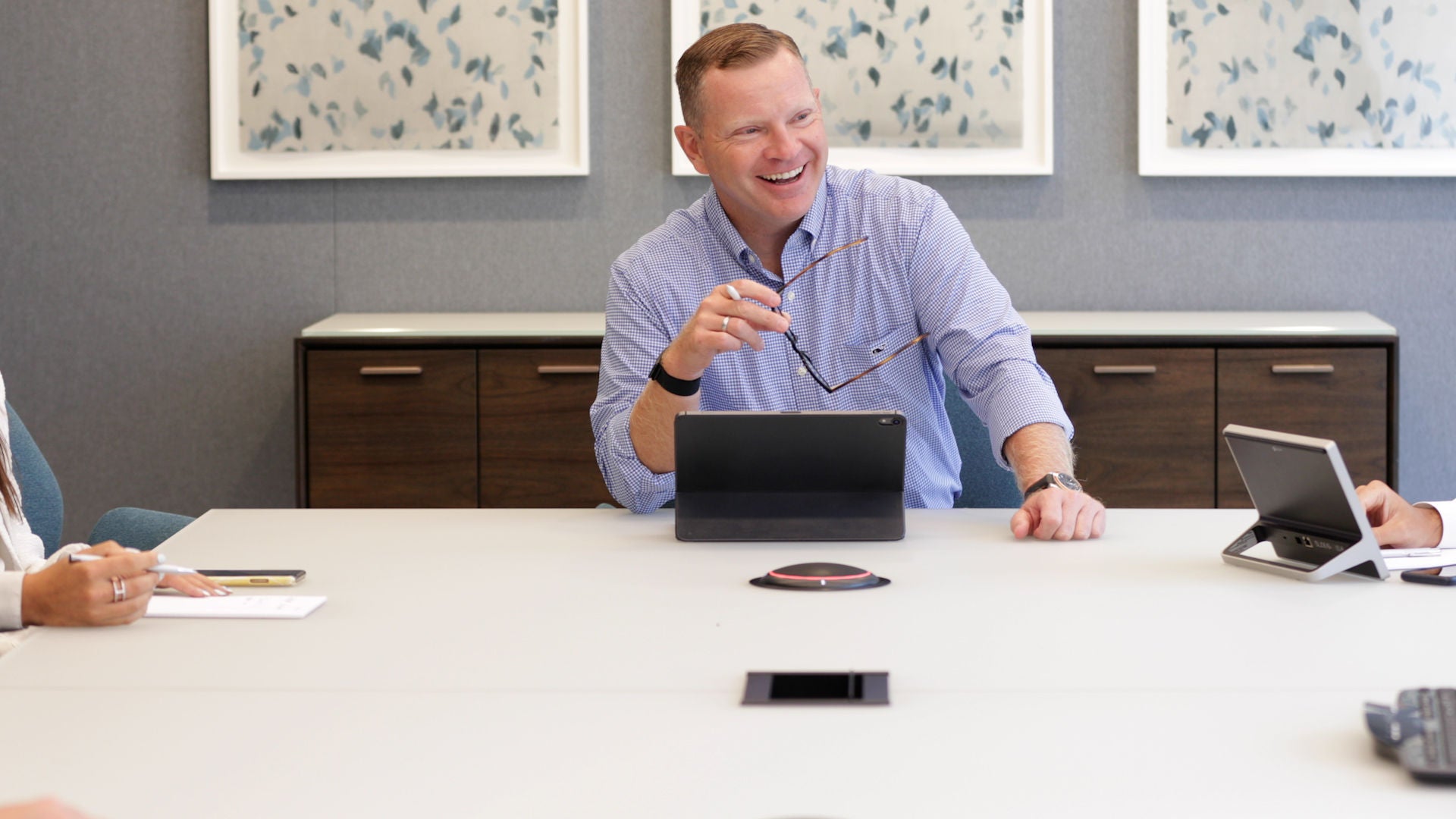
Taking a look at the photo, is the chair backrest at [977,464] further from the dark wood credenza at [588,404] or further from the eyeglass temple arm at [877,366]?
the dark wood credenza at [588,404]

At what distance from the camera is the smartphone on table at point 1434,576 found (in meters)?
1.51

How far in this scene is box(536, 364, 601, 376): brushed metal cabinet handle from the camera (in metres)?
3.40

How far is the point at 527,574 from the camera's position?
1.63 meters

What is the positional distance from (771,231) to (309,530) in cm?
94

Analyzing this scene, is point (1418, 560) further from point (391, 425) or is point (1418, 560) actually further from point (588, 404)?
point (391, 425)

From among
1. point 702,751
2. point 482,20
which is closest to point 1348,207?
point 482,20

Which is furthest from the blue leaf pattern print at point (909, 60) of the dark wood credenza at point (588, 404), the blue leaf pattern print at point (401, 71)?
the dark wood credenza at point (588, 404)

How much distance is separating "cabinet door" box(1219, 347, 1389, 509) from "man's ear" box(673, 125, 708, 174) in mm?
1587

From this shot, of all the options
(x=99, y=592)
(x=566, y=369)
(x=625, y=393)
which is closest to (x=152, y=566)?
(x=99, y=592)

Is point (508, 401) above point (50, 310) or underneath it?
underneath

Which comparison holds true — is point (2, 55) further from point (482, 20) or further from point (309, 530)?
point (309, 530)

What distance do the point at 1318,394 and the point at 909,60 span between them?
1398mm

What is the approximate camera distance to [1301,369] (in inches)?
132

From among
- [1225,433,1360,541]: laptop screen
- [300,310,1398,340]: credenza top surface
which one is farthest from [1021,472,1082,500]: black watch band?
[300,310,1398,340]: credenza top surface
